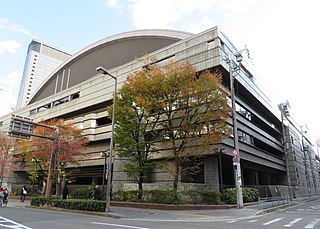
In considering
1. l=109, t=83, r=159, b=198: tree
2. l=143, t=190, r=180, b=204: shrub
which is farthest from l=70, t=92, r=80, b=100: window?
l=143, t=190, r=180, b=204: shrub

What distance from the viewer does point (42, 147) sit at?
87.8 feet

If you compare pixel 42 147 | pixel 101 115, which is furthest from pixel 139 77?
pixel 42 147

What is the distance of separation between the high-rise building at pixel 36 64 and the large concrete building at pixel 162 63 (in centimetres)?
9959

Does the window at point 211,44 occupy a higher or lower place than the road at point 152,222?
higher

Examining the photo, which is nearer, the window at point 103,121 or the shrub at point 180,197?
the shrub at point 180,197

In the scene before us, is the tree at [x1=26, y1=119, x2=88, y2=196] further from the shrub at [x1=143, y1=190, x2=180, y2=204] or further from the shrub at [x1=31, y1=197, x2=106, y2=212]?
the shrub at [x1=143, y1=190, x2=180, y2=204]

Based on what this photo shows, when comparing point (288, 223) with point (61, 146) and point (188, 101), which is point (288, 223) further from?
point (61, 146)

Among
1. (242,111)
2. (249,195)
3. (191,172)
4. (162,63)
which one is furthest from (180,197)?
(162,63)

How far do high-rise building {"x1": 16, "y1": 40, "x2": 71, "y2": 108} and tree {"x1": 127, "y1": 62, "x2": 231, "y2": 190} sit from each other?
132189 millimetres

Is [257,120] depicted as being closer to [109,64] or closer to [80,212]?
[109,64]

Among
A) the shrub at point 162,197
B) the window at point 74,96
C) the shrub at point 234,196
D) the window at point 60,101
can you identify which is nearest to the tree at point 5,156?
the window at point 60,101

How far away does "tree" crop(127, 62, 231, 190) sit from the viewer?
1670 centimetres

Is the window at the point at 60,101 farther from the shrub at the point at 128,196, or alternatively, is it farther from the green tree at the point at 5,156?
the shrub at the point at 128,196

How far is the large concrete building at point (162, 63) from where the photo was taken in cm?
2227
